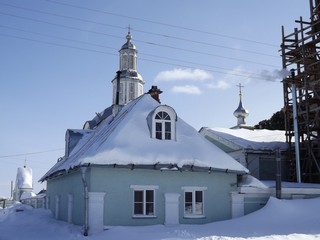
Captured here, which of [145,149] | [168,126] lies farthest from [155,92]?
[145,149]

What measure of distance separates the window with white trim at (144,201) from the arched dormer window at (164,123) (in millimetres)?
2664

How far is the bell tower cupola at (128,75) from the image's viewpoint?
37.2 metres

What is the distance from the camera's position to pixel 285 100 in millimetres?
30984

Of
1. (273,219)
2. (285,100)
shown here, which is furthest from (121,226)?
(285,100)

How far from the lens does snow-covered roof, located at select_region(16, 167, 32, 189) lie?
211ft

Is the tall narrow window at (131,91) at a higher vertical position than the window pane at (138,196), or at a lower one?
higher

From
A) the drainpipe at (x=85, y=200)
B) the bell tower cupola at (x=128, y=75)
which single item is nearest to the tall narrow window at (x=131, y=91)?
the bell tower cupola at (x=128, y=75)

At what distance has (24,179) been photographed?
214ft

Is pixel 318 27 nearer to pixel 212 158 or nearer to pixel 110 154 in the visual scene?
pixel 212 158

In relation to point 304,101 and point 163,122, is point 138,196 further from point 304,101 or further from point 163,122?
point 304,101

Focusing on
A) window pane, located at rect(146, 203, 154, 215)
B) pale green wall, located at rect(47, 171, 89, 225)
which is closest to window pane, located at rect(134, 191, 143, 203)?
window pane, located at rect(146, 203, 154, 215)

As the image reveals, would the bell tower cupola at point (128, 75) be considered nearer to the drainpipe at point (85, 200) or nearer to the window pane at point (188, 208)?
the window pane at point (188, 208)

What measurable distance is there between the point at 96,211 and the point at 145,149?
11.2 ft

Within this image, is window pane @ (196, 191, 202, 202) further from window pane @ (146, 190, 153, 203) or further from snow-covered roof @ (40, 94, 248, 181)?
window pane @ (146, 190, 153, 203)
